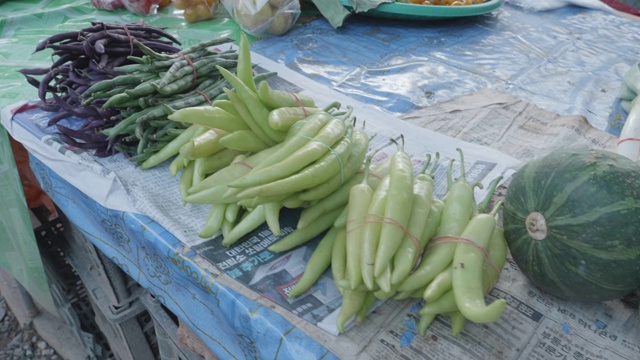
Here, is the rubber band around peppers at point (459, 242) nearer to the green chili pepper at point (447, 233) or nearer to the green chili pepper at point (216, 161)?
the green chili pepper at point (447, 233)

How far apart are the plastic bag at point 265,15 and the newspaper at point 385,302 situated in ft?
4.57

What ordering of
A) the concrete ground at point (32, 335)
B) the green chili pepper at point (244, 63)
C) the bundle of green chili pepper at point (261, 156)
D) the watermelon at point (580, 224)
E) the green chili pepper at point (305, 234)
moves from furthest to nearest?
the concrete ground at point (32, 335) < the green chili pepper at point (244, 63) < the green chili pepper at point (305, 234) < the bundle of green chili pepper at point (261, 156) < the watermelon at point (580, 224)

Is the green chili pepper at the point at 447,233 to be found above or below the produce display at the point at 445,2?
above

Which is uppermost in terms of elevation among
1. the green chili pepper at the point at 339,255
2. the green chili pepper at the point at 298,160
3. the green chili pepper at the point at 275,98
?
the green chili pepper at the point at 275,98

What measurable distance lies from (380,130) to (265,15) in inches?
54.7

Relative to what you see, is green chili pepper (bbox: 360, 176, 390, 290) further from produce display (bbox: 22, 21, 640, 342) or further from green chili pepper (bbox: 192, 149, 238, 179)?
green chili pepper (bbox: 192, 149, 238, 179)

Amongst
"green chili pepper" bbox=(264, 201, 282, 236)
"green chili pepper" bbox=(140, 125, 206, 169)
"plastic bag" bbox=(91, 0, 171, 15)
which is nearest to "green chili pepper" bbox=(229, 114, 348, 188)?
"green chili pepper" bbox=(264, 201, 282, 236)

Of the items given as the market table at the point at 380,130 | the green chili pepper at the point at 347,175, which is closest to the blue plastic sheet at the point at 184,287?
the market table at the point at 380,130

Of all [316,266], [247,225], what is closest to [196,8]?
[247,225]

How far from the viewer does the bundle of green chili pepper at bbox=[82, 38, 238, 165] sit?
5.30ft

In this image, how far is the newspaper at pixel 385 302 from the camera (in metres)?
1.07

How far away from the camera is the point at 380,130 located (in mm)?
1915

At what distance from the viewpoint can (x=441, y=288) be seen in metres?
1.01

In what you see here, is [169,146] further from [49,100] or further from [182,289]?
[49,100]
